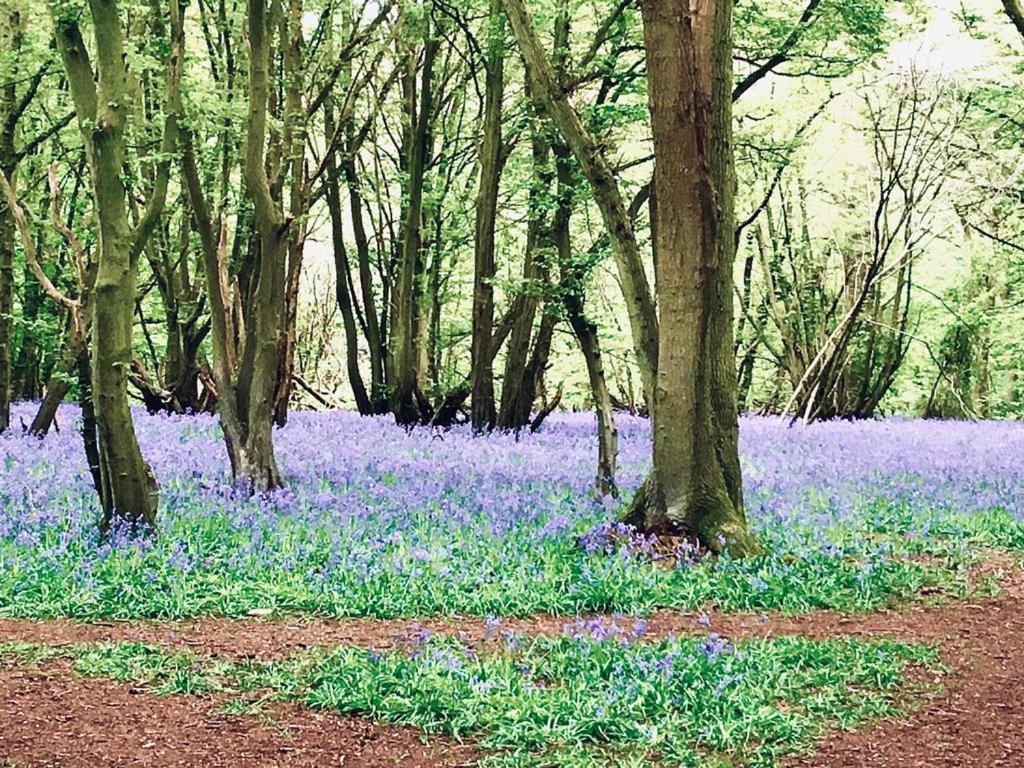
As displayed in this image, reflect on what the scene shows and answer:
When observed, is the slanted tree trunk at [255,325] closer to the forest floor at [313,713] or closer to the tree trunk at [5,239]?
the forest floor at [313,713]

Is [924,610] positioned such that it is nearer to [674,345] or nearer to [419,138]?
[674,345]

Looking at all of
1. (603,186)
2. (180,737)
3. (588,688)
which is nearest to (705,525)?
(603,186)

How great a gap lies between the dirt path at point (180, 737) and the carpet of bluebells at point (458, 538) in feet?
5.48

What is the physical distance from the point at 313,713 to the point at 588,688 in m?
1.36

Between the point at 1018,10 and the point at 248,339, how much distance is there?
9.41 metres

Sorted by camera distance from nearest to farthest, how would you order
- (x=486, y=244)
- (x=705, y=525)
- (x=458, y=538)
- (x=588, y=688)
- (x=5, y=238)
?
(x=588, y=688) < (x=705, y=525) < (x=458, y=538) < (x=5, y=238) < (x=486, y=244)

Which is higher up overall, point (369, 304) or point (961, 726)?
point (369, 304)

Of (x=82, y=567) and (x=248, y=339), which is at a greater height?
(x=248, y=339)

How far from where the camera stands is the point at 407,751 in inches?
175

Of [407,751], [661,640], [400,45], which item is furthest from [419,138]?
[407,751]

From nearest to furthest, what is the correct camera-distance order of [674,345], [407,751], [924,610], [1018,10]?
[407,751] → [924,610] → [674,345] → [1018,10]

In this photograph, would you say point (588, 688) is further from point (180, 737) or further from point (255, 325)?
point (255, 325)

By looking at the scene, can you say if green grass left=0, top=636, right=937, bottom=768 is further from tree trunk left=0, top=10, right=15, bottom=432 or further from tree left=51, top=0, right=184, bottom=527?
tree trunk left=0, top=10, right=15, bottom=432

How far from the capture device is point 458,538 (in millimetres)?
8492
